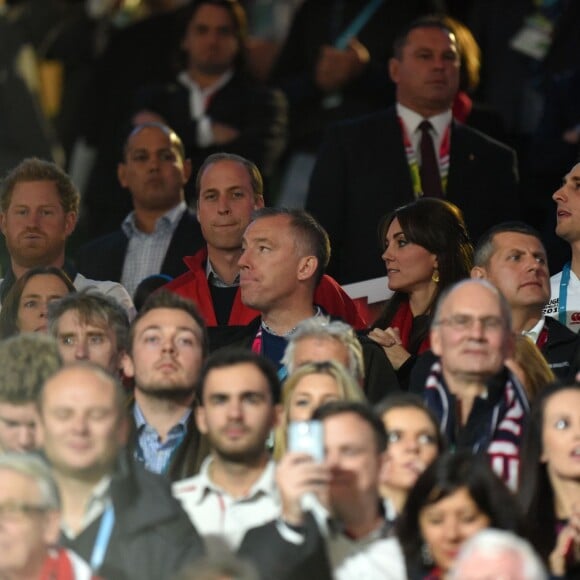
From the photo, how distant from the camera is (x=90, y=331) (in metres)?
11.2

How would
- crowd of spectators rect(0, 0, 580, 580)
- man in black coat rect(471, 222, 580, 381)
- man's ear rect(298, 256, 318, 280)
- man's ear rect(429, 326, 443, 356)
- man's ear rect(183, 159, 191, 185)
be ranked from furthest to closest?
man's ear rect(183, 159, 191, 185)
man's ear rect(298, 256, 318, 280)
man in black coat rect(471, 222, 580, 381)
man's ear rect(429, 326, 443, 356)
crowd of spectators rect(0, 0, 580, 580)

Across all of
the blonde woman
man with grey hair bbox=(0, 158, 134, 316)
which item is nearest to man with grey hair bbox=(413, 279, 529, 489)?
the blonde woman

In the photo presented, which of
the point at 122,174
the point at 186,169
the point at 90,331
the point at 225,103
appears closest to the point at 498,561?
the point at 90,331

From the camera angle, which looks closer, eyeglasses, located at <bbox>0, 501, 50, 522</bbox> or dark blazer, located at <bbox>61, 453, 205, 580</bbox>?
eyeglasses, located at <bbox>0, 501, 50, 522</bbox>

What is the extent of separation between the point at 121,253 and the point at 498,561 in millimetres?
4889

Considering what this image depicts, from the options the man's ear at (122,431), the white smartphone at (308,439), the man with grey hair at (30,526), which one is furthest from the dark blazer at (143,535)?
the white smartphone at (308,439)

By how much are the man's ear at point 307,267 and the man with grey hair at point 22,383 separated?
5.36ft

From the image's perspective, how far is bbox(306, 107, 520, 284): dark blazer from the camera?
13.2 metres

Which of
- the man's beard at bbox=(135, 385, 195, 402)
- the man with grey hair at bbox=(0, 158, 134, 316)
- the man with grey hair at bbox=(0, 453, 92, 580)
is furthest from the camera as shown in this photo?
the man with grey hair at bbox=(0, 158, 134, 316)

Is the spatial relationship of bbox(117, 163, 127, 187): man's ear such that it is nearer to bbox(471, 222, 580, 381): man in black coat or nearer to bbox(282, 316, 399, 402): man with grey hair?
bbox(471, 222, 580, 381): man in black coat

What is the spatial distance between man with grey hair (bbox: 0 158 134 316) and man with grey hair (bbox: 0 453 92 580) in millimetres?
2812

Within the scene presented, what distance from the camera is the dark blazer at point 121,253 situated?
13320mm

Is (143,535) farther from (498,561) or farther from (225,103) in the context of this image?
(225,103)

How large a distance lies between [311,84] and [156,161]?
189 cm
